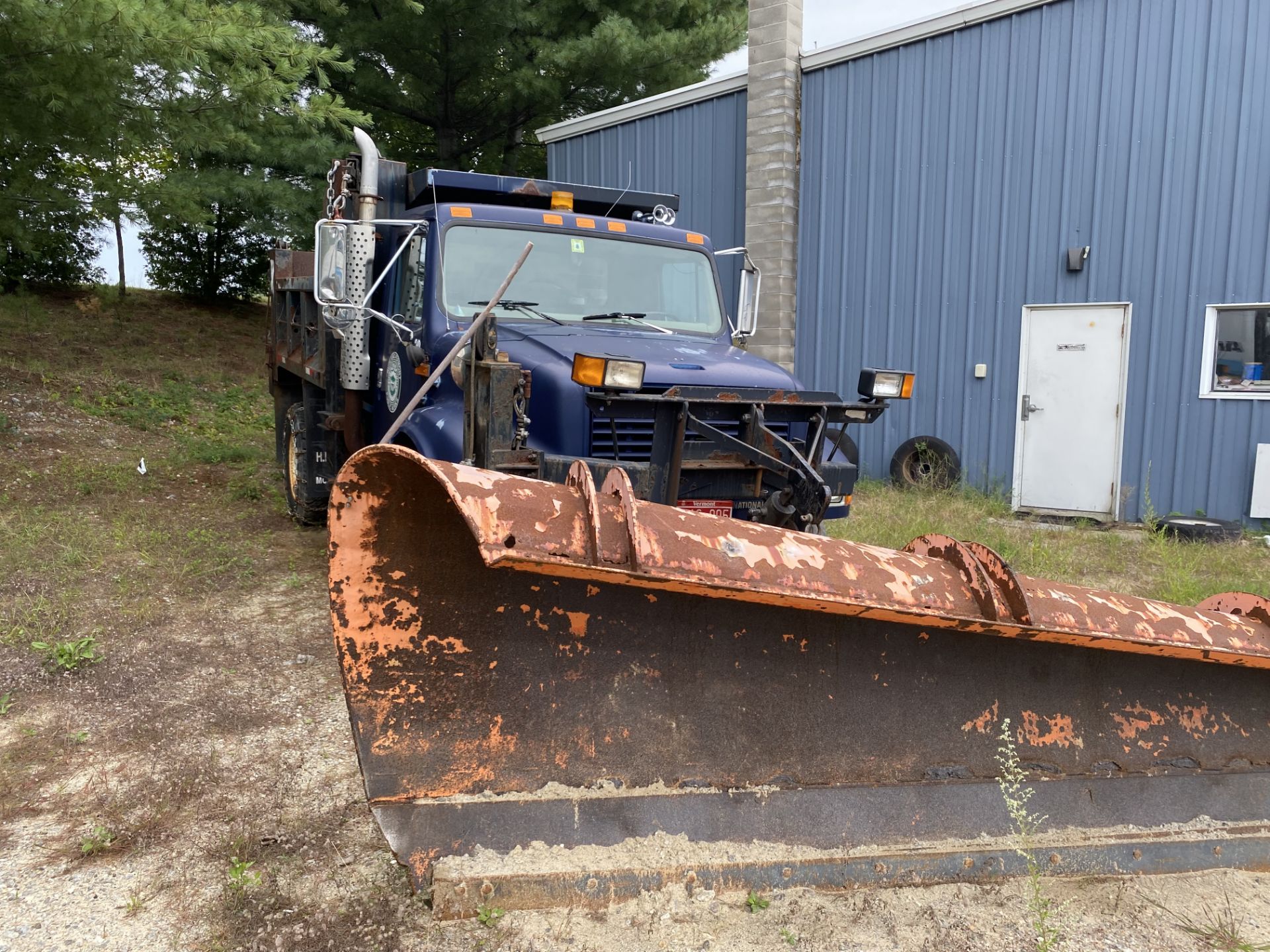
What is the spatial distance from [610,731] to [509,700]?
0.29 meters

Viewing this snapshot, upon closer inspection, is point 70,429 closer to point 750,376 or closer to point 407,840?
point 750,376

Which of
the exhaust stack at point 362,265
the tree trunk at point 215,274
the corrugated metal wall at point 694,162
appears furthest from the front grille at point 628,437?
the tree trunk at point 215,274

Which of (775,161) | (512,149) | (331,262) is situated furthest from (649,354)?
(512,149)

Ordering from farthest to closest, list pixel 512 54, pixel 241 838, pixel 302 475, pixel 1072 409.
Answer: pixel 512 54 → pixel 1072 409 → pixel 302 475 → pixel 241 838

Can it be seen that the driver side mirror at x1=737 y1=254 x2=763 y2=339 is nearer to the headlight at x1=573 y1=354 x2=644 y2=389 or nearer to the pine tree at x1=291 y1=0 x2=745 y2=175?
the headlight at x1=573 y1=354 x2=644 y2=389

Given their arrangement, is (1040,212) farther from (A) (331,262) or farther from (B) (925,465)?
(A) (331,262)

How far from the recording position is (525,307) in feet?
16.8

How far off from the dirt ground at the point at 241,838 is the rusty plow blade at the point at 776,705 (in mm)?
135

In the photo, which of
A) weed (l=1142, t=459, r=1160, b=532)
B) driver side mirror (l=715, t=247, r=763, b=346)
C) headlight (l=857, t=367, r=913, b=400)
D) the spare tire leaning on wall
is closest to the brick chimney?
the spare tire leaning on wall

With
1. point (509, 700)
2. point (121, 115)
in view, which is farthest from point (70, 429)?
point (509, 700)

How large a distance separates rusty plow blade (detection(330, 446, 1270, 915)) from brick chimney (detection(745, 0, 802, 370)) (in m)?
8.77

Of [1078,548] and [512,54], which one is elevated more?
[512,54]

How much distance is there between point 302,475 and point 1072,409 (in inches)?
286

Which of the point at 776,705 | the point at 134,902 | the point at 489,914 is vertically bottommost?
the point at 134,902
